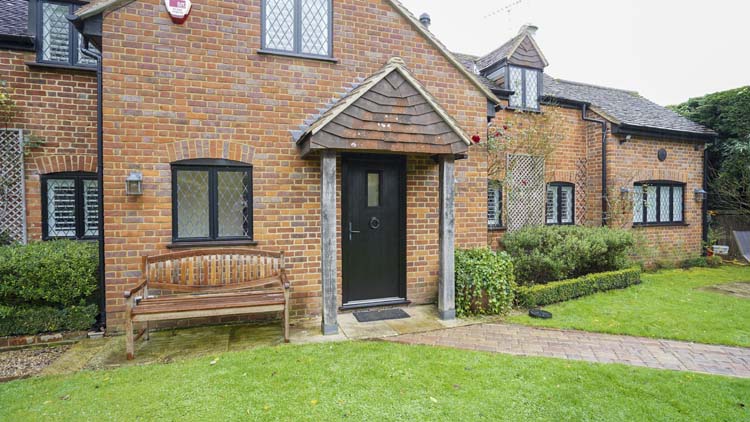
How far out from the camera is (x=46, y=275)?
4492 mm

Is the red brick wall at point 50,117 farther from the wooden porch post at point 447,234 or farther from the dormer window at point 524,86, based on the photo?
the dormer window at point 524,86

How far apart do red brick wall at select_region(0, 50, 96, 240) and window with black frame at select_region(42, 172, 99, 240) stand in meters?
0.12

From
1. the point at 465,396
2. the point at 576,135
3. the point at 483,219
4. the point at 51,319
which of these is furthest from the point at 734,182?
the point at 51,319

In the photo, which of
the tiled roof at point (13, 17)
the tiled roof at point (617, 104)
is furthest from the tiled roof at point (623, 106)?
the tiled roof at point (13, 17)

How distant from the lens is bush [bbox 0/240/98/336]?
174 inches

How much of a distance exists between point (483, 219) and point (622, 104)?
8710 mm

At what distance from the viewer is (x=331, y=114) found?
15.2 ft

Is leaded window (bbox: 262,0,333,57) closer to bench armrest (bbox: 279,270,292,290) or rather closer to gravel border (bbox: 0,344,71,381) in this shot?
bench armrest (bbox: 279,270,292,290)

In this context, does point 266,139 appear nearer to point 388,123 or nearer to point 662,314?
point 388,123

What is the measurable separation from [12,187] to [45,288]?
223 centimetres

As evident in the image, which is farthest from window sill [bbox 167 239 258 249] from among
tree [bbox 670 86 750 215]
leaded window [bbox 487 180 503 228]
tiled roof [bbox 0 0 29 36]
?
A: tree [bbox 670 86 750 215]

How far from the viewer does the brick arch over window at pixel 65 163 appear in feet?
18.5

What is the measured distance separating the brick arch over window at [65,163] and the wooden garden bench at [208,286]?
250 cm

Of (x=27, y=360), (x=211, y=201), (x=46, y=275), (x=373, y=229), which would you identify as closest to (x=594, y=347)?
(x=373, y=229)
